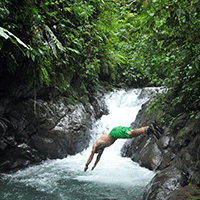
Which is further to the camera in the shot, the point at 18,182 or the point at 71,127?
the point at 71,127

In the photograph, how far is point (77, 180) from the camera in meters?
5.38

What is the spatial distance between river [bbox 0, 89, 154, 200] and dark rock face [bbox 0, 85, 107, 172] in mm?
368

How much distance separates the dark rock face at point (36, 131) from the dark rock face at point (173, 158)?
2.71 metres

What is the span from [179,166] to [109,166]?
3.19m

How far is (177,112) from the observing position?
5539 mm

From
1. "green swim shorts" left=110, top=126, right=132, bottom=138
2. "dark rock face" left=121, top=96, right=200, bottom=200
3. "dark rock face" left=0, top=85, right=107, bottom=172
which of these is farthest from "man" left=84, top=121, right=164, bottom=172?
"dark rock face" left=0, top=85, right=107, bottom=172

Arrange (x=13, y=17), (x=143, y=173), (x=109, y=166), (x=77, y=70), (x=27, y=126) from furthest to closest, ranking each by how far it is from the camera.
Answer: (x=77, y=70), (x=109, y=166), (x=27, y=126), (x=143, y=173), (x=13, y=17)

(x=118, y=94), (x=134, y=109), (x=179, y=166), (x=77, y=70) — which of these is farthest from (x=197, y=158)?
(x=118, y=94)

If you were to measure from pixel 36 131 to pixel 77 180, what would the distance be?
7.80 ft

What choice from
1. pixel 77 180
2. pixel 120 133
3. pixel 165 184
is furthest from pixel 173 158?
pixel 77 180

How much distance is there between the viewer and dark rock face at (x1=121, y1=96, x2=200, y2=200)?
11.3ft

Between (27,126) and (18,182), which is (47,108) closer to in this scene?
(27,126)

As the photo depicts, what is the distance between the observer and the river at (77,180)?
4.41 m

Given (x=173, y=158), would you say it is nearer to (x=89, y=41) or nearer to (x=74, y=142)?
(x=74, y=142)
